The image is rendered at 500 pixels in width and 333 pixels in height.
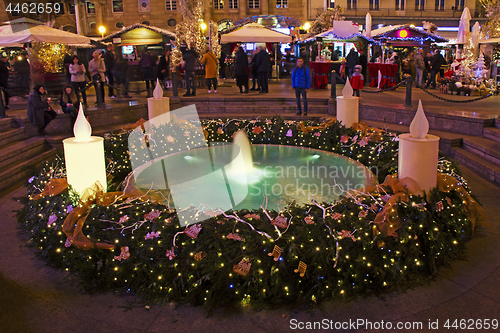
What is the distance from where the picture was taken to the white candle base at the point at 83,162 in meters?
4.04

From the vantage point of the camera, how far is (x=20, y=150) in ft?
24.1

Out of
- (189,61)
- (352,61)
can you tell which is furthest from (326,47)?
(189,61)

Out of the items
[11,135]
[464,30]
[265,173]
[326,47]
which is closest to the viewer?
[265,173]

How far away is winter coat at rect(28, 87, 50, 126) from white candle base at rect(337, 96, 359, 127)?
18.4 ft

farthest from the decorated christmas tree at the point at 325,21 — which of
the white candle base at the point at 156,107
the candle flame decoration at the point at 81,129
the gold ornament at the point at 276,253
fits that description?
the gold ornament at the point at 276,253

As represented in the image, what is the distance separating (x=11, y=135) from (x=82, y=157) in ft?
15.9

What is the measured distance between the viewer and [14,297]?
129 inches

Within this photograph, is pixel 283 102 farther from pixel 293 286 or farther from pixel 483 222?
pixel 293 286

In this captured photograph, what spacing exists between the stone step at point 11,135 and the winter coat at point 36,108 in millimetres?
A: 341

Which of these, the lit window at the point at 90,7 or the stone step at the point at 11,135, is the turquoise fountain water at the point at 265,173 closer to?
the stone step at the point at 11,135

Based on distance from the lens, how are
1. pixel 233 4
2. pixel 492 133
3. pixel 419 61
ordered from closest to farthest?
pixel 492 133 < pixel 419 61 < pixel 233 4

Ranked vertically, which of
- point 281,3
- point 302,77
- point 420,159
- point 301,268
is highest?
point 281,3

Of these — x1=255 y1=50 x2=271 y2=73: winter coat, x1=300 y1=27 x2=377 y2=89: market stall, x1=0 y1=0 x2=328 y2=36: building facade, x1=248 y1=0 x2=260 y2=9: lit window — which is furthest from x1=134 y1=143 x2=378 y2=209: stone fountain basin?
x1=248 y1=0 x2=260 y2=9: lit window

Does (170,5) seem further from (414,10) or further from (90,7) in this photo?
(414,10)
